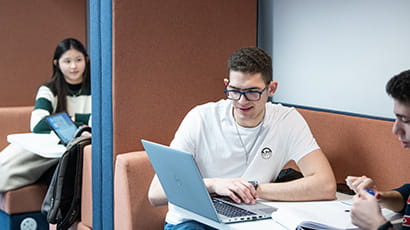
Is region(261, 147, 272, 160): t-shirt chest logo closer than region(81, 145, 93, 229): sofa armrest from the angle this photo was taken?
Yes

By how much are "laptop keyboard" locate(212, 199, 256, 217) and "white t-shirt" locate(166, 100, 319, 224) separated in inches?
13.1

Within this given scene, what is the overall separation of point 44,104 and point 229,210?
208 centimetres

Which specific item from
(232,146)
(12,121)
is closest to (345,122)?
(232,146)

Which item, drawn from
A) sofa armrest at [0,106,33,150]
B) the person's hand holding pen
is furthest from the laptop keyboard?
sofa armrest at [0,106,33,150]

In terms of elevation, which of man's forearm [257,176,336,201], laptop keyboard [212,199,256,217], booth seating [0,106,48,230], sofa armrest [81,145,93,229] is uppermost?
man's forearm [257,176,336,201]

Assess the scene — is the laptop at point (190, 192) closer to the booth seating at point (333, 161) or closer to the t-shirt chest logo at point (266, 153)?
the t-shirt chest logo at point (266, 153)

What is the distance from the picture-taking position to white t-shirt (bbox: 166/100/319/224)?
236 cm

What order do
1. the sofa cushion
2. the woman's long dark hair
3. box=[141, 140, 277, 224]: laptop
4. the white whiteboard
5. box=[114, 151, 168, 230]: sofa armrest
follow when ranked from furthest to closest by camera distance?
the woman's long dark hair → the sofa cushion → box=[114, 151, 168, 230]: sofa armrest → the white whiteboard → box=[141, 140, 277, 224]: laptop

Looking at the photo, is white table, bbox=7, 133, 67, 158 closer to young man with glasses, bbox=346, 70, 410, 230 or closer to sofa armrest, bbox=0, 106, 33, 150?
sofa armrest, bbox=0, 106, 33, 150

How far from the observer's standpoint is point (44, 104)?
12.3ft

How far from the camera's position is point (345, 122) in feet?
8.38

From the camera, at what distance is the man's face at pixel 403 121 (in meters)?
1.69

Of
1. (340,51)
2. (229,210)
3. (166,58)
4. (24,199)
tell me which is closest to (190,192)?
(229,210)

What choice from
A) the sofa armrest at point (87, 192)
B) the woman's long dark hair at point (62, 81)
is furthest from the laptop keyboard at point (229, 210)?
the woman's long dark hair at point (62, 81)
